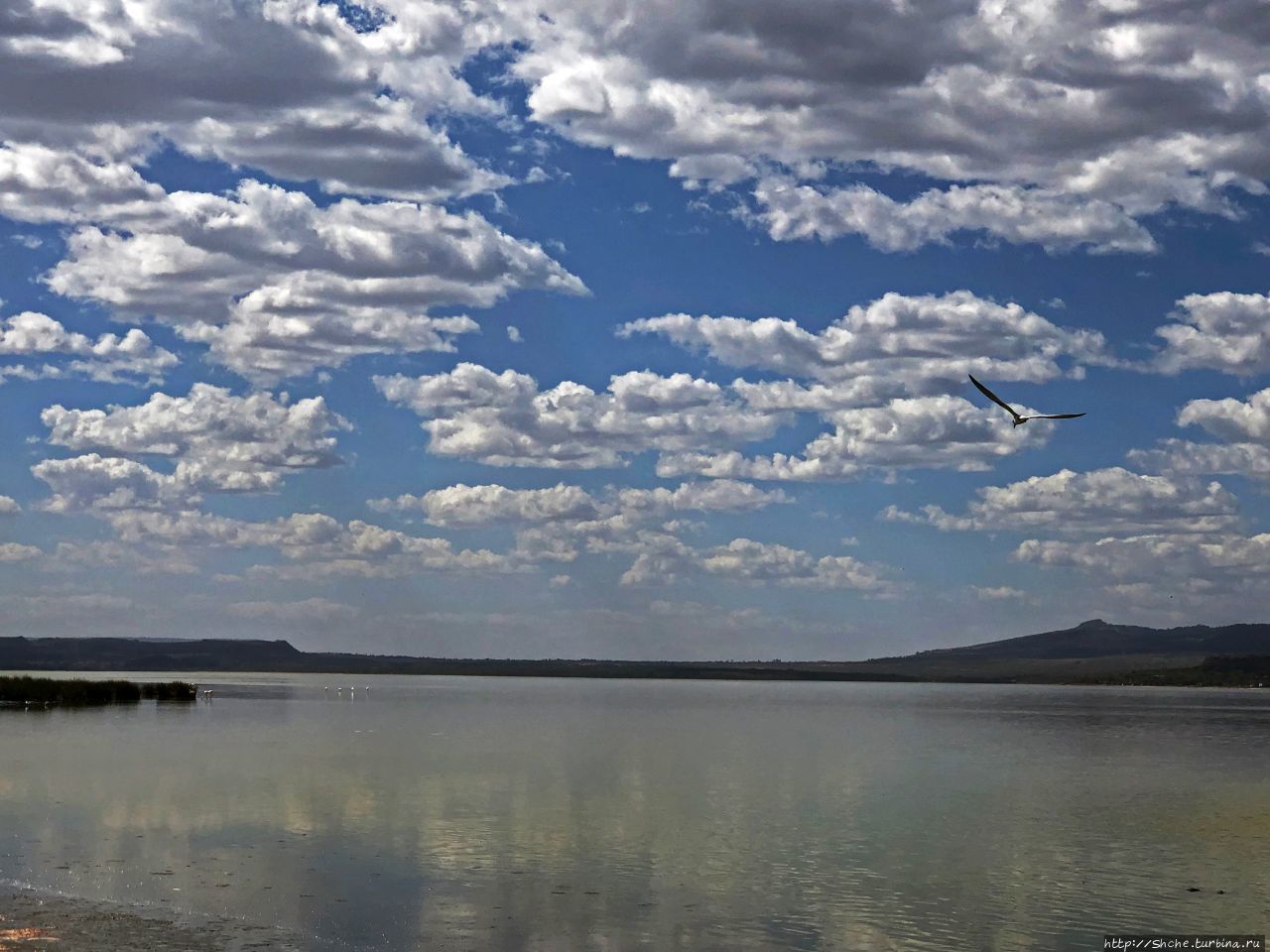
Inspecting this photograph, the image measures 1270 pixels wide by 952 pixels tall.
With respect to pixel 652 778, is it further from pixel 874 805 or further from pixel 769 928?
pixel 769 928

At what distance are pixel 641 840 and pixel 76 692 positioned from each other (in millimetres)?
124561

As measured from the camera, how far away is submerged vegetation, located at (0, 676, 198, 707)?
148 m

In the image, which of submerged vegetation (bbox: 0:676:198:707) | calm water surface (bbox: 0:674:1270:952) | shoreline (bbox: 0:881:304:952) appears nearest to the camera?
shoreline (bbox: 0:881:304:952)

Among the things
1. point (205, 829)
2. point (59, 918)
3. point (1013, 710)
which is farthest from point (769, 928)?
point (1013, 710)

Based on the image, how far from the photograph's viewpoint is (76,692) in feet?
518

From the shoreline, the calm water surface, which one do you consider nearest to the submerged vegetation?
the calm water surface

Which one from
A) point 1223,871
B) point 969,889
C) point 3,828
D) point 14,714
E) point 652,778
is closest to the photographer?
point 969,889

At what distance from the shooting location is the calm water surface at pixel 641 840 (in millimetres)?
35344

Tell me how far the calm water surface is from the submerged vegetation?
5644 centimetres

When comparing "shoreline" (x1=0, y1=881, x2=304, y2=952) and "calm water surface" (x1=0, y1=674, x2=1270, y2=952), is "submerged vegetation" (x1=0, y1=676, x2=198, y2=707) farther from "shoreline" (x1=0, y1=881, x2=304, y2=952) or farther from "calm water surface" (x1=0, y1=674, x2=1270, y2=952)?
"shoreline" (x1=0, y1=881, x2=304, y2=952)

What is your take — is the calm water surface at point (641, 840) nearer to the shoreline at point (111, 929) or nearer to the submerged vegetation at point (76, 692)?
the shoreline at point (111, 929)

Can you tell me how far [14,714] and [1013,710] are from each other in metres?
126

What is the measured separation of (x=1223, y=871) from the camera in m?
44.1

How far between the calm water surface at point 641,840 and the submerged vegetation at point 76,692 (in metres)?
56.4
